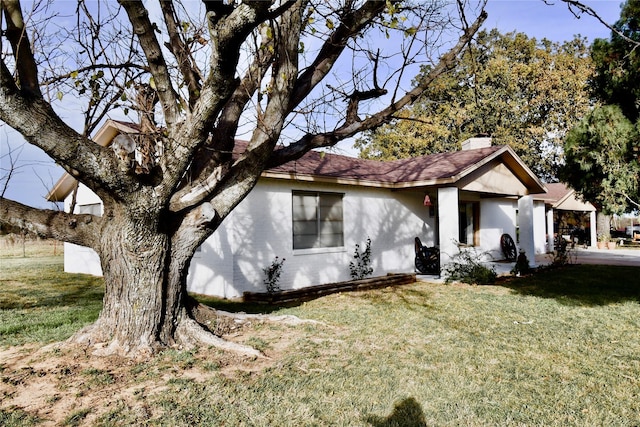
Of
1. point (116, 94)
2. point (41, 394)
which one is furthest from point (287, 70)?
point (41, 394)

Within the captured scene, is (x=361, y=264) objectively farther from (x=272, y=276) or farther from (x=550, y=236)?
(x=550, y=236)

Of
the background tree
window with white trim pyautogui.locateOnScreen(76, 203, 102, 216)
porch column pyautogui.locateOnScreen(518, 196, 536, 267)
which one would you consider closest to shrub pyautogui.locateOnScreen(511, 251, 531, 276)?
porch column pyautogui.locateOnScreen(518, 196, 536, 267)

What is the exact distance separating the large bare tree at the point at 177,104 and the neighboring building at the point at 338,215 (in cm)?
256

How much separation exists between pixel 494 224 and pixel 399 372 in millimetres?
14201

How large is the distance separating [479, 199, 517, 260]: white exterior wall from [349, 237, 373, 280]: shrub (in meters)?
6.52

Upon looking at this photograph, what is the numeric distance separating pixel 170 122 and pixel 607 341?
21.5ft

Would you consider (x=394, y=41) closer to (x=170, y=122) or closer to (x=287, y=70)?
(x=287, y=70)

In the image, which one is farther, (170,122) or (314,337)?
(314,337)

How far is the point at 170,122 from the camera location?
521 cm

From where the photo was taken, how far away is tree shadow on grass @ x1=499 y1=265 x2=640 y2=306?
9281 millimetres

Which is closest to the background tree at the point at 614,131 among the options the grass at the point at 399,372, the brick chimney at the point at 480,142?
the grass at the point at 399,372

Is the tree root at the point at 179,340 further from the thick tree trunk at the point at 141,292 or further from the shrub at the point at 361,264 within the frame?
the shrub at the point at 361,264

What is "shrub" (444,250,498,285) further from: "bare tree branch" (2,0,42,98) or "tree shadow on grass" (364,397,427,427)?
"bare tree branch" (2,0,42,98)

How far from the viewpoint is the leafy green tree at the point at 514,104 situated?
Answer: 27938 millimetres
